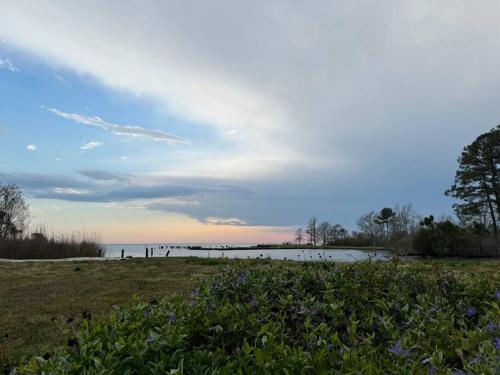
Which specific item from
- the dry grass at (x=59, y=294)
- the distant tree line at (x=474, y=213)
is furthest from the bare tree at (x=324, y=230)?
the dry grass at (x=59, y=294)

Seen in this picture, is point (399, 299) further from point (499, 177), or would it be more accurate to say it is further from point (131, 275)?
point (499, 177)

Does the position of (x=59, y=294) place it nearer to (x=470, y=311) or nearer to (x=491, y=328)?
(x=470, y=311)

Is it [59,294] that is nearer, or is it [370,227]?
[59,294]

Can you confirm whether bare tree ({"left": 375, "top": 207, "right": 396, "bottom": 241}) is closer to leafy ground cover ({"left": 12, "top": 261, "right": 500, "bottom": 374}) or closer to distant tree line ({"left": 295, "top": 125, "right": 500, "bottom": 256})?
distant tree line ({"left": 295, "top": 125, "right": 500, "bottom": 256})

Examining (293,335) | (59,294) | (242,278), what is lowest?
(59,294)

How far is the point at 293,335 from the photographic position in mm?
2197

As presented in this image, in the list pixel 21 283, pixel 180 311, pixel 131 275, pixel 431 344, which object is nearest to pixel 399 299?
pixel 431 344

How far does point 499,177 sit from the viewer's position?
34.5m

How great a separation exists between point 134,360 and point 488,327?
5.80 feet

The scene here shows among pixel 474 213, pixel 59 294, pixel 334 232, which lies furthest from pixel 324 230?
pixel 59 294

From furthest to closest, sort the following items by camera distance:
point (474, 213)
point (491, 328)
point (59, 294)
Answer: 1. point (474, 213)
2. point (59, 294)
3. point (491, 328)

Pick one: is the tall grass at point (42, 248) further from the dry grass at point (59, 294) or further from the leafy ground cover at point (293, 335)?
the leafy ground cover at point (293, 335)

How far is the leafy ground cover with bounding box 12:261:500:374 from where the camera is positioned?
147cm

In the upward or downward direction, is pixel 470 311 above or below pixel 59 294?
above
